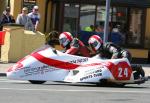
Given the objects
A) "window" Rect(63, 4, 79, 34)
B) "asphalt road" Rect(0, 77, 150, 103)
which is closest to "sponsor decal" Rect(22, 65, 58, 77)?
"asphalt road" Rect(0, 77, 150, 103)

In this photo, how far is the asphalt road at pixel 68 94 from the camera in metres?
13.6

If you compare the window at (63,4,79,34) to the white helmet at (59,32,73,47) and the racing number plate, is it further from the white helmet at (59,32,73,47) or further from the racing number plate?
the racing number plate

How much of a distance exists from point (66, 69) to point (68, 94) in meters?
2.52

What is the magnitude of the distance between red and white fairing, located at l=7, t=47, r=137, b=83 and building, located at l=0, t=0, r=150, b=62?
43.7 ft

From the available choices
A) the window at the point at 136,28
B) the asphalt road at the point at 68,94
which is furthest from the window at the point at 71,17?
the asphalt road at the point at 68,94

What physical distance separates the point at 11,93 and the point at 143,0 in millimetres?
17277

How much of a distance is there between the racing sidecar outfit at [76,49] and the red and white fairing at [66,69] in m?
0.41

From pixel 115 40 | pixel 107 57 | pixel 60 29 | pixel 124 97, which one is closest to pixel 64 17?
pixel 60 29

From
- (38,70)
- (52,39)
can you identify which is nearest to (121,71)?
(38,70)

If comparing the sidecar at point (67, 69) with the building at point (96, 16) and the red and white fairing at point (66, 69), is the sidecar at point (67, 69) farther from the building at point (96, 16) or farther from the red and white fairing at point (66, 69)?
the building at point (96, 16)

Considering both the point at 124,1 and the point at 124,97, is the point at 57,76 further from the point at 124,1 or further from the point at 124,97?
the point at 124,1

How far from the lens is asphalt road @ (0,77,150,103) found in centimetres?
1361

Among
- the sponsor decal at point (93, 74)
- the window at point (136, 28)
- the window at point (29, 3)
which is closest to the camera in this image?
the sponsor decal at point (93, 74)

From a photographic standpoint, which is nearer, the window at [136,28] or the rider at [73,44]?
the rider at [73,44]
